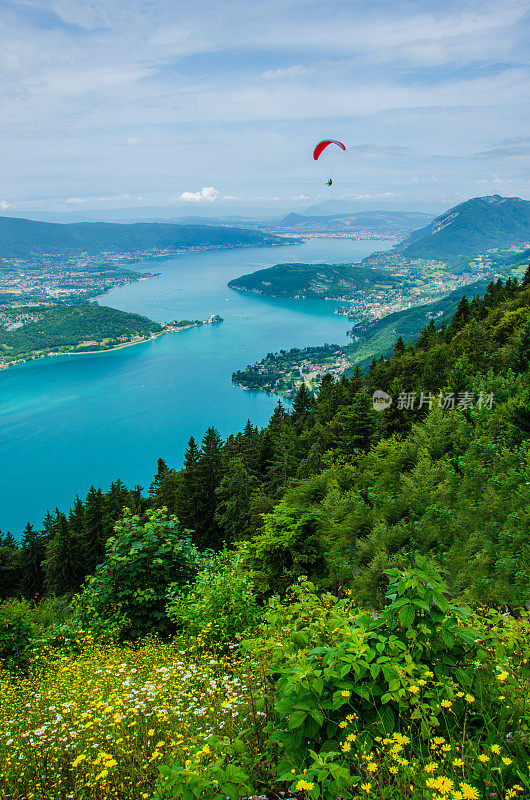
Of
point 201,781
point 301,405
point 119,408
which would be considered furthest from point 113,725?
point 119,408

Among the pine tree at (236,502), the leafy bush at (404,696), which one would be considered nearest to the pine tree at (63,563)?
the pine tree at (236,502)

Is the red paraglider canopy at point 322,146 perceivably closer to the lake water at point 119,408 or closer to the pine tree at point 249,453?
the pine tree at point 249,453

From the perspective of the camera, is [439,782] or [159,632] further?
[159,632]

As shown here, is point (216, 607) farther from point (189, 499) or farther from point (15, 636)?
point (189, 499)

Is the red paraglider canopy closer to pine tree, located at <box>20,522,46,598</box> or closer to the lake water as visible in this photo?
pine tree, located at <box>20,522,46,598</box>

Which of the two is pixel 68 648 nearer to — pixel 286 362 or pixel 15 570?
pixel 15 570

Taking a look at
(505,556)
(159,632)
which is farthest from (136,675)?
(505,556)

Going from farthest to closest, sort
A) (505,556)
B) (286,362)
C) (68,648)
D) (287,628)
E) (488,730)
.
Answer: (286,362) < (505,556) < (68,648) < (287,628) < (488,730)
